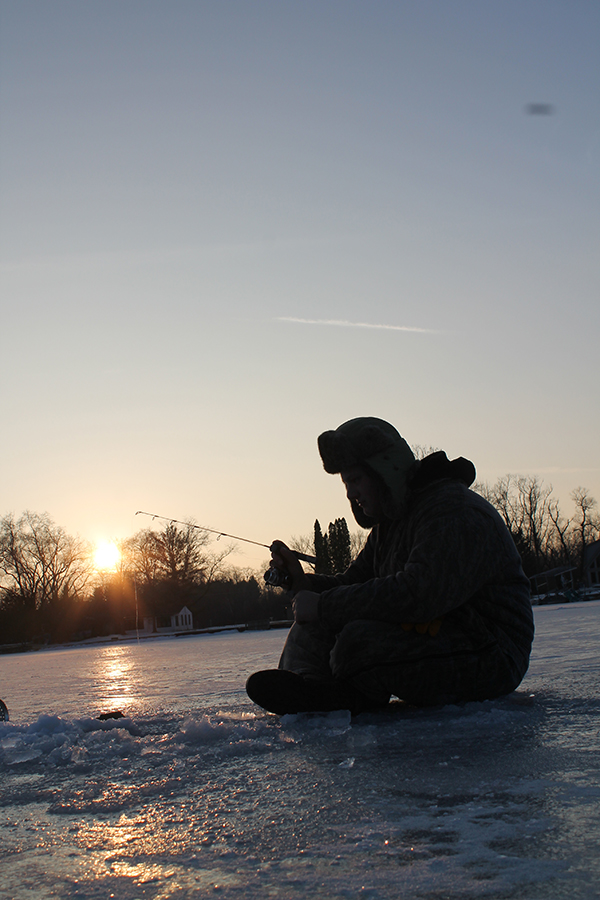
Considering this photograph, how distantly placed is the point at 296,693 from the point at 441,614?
1.89ft

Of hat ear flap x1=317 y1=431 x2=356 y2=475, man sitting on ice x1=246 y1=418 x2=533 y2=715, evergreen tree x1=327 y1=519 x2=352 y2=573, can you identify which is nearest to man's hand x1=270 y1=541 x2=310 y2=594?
man sitting on ice x1=246 y1=418 x2=533 y2=715

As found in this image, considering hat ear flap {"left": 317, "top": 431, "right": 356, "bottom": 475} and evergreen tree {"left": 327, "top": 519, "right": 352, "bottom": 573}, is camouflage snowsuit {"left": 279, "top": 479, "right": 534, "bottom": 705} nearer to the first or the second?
hat ear flap {"left": 317, "top": 431, "right": 356, "bottom": 475}

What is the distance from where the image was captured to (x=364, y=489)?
269 cm

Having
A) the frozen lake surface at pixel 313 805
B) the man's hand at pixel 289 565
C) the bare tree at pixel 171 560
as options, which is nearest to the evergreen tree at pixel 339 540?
the bare tree at pixel 171 560

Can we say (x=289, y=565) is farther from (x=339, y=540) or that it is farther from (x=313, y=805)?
(x=339, y=540)

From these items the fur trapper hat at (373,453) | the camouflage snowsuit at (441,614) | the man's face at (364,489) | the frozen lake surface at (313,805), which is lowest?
the frozen lake surface at (313,805)

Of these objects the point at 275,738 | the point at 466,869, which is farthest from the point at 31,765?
the point at 466,869

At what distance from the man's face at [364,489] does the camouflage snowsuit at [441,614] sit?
5.6 inches

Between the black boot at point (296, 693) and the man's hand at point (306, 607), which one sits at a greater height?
the man's hand at point (306, 607)

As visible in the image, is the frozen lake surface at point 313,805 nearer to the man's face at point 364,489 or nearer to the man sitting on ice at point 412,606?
the man sitting on ice at point 412,606

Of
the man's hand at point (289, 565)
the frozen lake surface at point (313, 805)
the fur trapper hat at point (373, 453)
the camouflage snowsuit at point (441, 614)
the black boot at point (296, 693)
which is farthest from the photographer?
the man's hand at point (289, 565)

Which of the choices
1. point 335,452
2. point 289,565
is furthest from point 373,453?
point 289,565

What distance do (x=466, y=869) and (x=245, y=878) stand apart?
30cm

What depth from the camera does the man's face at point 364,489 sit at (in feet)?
8.75
